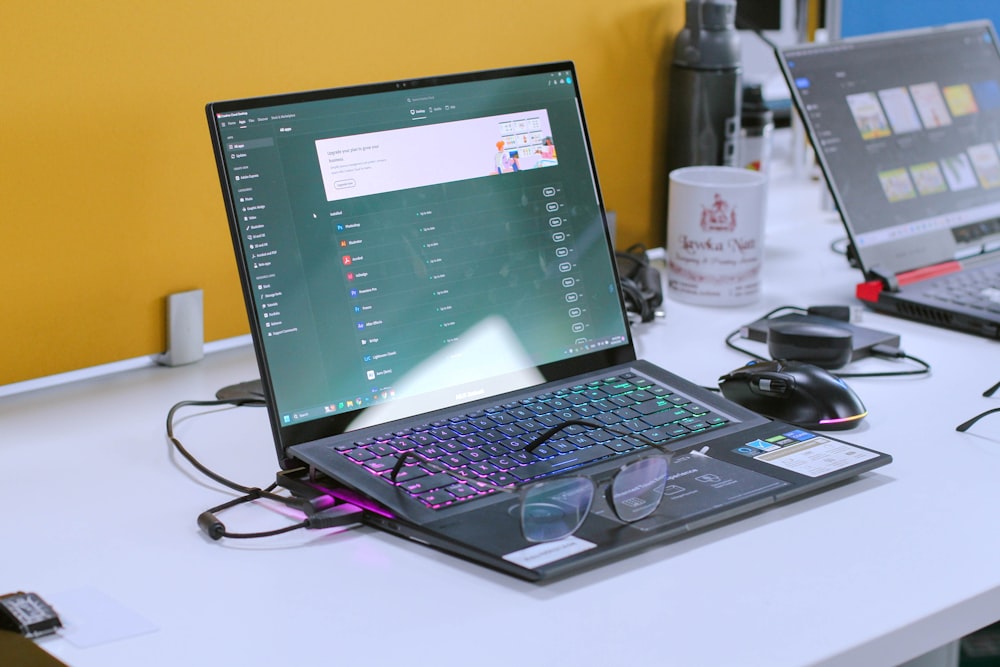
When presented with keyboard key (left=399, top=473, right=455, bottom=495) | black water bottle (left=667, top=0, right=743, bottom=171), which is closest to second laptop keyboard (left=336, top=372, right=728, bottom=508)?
keyboard key (left=399, top=473, right=455, bottom=495)

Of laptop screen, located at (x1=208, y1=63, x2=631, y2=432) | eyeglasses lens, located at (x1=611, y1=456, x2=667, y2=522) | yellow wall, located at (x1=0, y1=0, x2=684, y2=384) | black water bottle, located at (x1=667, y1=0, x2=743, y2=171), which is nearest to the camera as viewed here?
eyeglasses lens, located at (x1=611, y1=456, x2=667, y2=522)

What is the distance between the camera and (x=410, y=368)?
999 millimetres

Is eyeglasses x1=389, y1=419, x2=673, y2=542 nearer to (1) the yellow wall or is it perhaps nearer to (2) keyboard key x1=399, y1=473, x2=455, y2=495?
(2) keyboard key x1=399, y1=473, x2=455, y2=495

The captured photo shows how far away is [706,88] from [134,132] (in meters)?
0.76

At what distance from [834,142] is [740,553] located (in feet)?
2.50

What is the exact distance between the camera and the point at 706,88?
1535 millimetres

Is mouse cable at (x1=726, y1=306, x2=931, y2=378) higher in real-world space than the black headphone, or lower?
lower

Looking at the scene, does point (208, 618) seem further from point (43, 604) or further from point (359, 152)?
point (359, 152)

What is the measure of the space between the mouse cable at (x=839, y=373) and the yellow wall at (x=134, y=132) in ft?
1.56

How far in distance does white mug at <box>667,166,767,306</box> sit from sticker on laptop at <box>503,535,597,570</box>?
67 centimetres

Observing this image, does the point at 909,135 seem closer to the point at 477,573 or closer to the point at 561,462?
the point at 561,462

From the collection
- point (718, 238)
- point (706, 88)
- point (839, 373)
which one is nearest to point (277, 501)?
point (839, 373)

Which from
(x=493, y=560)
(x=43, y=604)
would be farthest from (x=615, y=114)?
(x=43, y=604)

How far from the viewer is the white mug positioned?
137 centimetres
